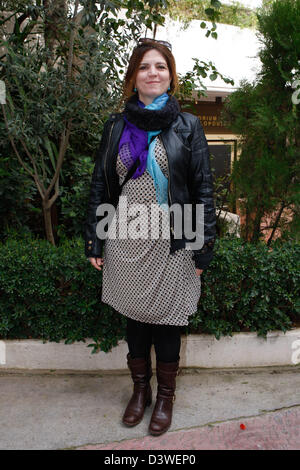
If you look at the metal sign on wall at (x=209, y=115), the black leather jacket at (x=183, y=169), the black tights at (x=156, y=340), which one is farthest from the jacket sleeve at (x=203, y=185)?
the metal sign on wall at (x=209, y=115)

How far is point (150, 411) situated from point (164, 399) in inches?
8.1

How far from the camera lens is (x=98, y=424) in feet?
8.20

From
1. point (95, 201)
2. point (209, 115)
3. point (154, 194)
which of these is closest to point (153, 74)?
point (154, 194)

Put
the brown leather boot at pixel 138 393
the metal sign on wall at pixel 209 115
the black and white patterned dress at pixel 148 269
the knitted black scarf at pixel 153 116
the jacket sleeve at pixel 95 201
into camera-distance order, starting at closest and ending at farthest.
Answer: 1. the knitted black scarf at pixel 153 116
2. the black and white patterned dress at pixel 148 269
3. the jacket sleeve at pixel 95 201
4. the brown leather boot at pixel 138 393
5. the metal sign on wall at pixel 209 115

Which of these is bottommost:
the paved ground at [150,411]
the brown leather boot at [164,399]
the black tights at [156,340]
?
the paved ground at [150,411]

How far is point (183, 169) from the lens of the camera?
216cm

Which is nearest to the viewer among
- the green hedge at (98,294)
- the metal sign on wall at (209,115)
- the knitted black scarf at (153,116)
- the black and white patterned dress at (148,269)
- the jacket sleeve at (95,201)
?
the knitted black scarf at (153,116)

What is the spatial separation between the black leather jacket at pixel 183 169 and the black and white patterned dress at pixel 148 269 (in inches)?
2.0

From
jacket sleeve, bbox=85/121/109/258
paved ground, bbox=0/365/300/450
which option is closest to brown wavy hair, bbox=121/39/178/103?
jacket sleeve, bbox=85/121/109/258

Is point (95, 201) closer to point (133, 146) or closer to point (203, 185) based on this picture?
point (133, 146)

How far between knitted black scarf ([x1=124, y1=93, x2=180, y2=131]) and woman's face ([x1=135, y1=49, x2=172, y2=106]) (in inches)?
3.7

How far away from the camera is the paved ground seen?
234 centimetres

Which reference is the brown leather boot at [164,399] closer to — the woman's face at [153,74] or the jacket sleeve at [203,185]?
the jacket sleeve at [203,185]

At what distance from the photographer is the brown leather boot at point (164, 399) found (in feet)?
7.80
